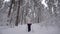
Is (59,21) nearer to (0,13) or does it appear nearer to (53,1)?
(53,1)

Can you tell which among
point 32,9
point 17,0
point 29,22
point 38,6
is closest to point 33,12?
point 32,9

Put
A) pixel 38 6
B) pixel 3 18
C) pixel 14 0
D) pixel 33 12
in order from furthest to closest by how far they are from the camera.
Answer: pixel 33 12
pixel 3 18
pixel 38 6
pixel 14 0

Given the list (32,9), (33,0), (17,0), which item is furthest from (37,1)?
(17,0)

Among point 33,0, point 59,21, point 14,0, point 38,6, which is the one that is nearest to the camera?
point 59,21

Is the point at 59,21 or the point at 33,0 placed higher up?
the point at 33,0

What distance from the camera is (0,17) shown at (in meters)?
44.1

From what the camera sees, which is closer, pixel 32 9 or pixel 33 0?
pixel 33 0

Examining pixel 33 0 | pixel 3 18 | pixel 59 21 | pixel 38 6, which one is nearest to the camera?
pixel 59 21

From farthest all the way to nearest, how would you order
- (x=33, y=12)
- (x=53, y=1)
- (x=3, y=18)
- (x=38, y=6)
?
(x=33, y=12)
(x=3, y=18)
(x=38, y=6)
(x=53, y=1)

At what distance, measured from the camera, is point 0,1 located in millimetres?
33281

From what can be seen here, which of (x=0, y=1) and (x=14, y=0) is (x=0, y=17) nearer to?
(x=0, y=1)

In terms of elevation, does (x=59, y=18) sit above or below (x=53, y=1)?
below

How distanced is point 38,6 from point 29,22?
2961 centimetres

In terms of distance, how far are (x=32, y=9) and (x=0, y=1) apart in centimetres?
1696
